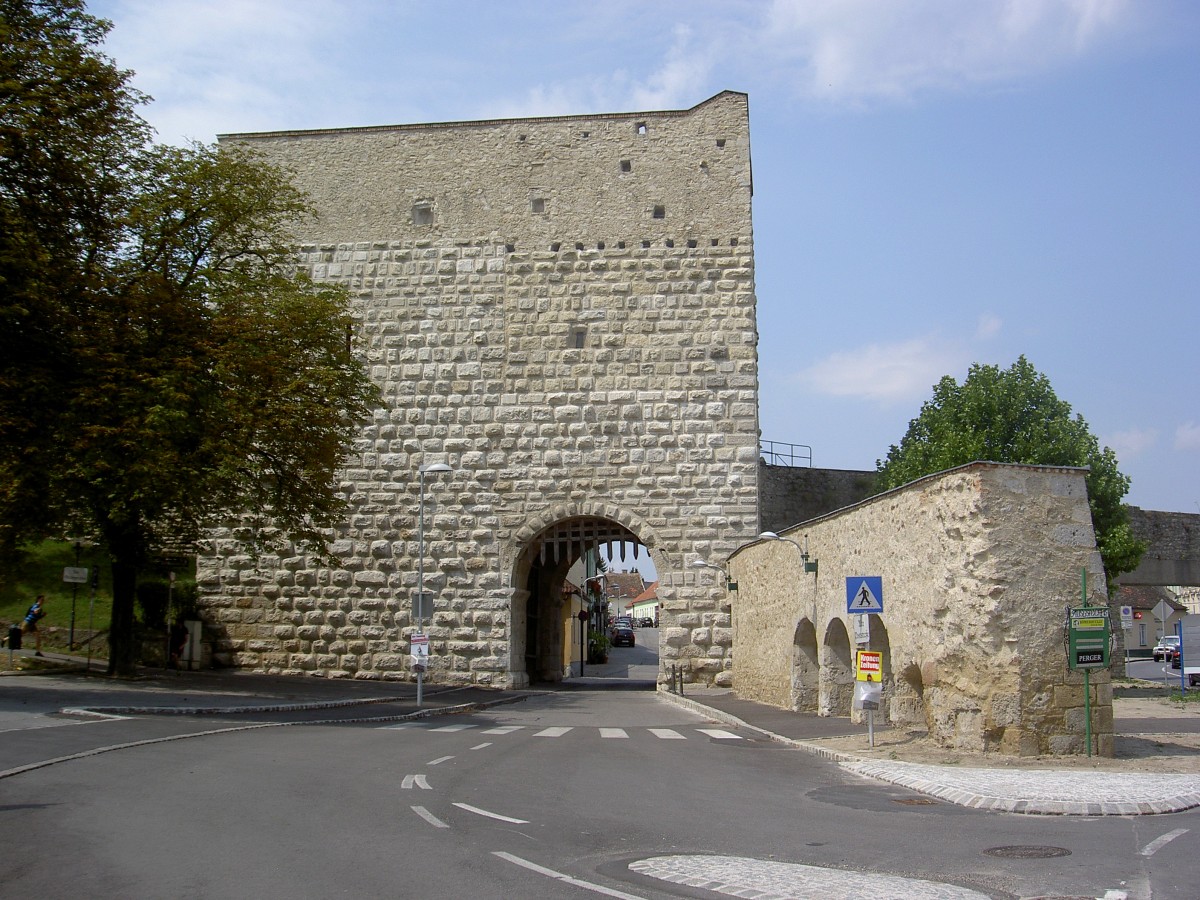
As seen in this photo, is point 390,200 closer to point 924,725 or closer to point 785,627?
point 785,627

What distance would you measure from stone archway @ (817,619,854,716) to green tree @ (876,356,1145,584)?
1197cm

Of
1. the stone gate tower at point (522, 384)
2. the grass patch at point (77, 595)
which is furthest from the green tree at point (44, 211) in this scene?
the stone gate tower at point (522, 384)

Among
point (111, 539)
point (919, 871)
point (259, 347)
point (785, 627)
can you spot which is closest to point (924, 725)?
point (785, 627)

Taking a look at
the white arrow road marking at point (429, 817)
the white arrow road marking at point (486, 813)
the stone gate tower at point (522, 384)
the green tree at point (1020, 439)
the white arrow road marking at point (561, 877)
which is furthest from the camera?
the green tree at point (1020, 439)

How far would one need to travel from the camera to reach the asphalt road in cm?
597

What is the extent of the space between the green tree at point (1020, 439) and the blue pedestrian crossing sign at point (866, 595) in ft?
48.8

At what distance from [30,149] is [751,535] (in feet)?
54.3

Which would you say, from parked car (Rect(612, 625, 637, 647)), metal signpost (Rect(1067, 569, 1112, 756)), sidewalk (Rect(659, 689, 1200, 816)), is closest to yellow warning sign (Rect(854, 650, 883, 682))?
sidewalk (Rect(659, 689, 1200, 816))

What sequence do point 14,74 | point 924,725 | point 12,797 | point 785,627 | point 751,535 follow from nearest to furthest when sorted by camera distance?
point 12,797
point 924,725
point 14,74
point 785,627
point 751,535

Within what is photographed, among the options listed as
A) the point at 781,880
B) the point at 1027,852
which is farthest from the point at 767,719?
the point at 781,880

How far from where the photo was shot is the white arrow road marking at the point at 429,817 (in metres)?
7.75

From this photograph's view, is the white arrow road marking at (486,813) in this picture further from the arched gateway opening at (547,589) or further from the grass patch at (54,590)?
the grass patch at (54,590)

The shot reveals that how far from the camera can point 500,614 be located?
2625 cm

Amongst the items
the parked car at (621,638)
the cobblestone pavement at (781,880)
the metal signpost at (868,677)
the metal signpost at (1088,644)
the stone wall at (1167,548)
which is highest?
the stone wall at (1167,548)
